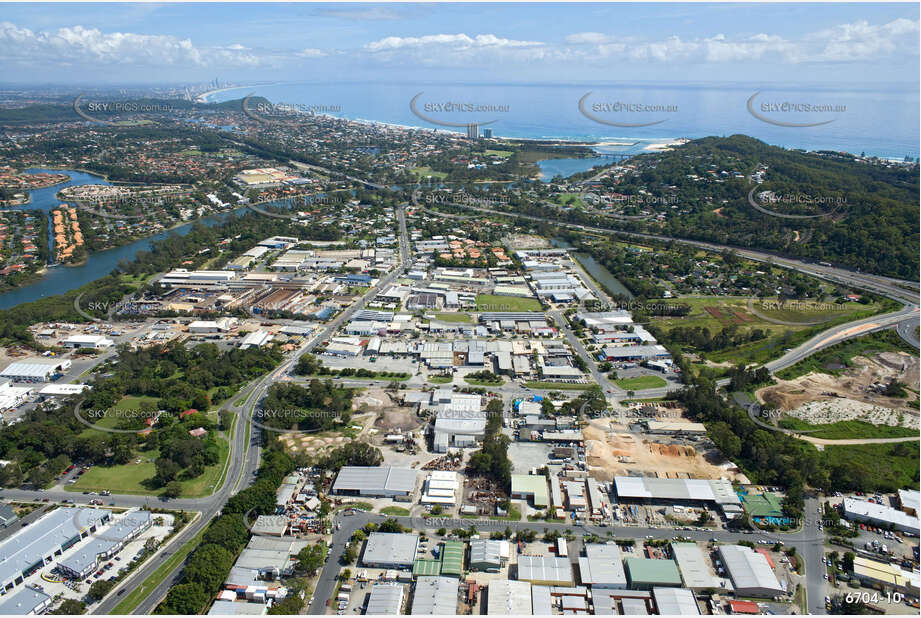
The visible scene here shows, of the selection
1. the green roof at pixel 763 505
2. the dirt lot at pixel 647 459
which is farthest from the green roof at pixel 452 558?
the green roof at pixel 763 505

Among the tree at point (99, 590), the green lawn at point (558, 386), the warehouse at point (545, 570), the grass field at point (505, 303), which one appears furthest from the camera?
the grass field at point (505, 303)

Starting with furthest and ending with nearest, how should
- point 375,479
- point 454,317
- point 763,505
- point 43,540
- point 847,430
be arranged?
point 454,317
point 847,430
point 375,479
point 763,505
point 43,540

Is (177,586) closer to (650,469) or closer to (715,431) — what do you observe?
(650,469)

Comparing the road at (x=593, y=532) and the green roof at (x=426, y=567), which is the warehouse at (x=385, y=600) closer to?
the green roof at (x=426, y=567)

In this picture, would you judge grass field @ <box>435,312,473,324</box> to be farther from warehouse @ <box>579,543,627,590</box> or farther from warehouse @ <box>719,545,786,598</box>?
warehouse @ <box>719,545,786,598</box>

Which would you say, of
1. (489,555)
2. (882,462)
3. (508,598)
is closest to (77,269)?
(489,555)

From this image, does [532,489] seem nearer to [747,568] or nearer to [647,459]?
[647,459]

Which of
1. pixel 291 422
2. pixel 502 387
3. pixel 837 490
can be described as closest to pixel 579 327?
pixel 502 387

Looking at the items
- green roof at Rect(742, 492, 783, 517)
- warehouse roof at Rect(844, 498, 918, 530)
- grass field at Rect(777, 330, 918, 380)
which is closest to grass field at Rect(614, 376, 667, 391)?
grass field at Rect(777, 330, 918, 380)
